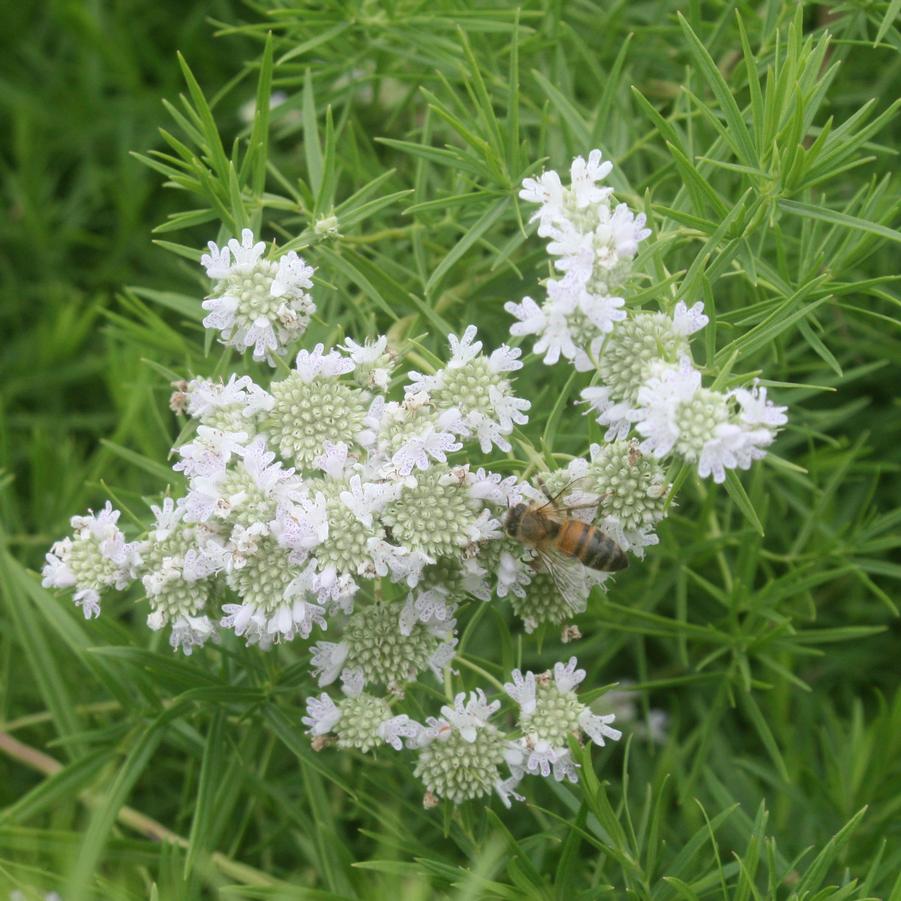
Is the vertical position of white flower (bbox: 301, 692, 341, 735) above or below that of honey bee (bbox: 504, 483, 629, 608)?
below

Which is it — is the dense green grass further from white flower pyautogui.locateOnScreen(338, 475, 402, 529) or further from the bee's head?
white flower pyautogui.locateOnScreen(338, 475, 402, 529)

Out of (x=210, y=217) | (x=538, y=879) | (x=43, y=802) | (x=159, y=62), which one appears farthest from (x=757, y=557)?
(x=159, y=62)

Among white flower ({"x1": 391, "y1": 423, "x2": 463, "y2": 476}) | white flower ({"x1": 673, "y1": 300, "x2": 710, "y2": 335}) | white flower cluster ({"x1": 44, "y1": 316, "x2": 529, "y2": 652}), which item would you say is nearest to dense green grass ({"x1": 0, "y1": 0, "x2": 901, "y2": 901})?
white flower ({"x1": 673, "y1": 300, "x2": 710, "y2": 335})

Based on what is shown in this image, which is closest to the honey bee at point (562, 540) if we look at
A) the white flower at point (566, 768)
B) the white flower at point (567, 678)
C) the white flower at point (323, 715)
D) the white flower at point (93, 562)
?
the white flower at point (567, 678)

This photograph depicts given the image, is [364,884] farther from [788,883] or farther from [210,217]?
[210,217]

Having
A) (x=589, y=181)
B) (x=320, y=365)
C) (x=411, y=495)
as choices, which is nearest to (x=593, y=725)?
(x=411, y=495)

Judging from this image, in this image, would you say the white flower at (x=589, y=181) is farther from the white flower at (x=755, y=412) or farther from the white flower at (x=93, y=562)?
the white flower at (x=93, y=562)

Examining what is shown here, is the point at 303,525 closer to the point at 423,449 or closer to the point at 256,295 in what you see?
the point at 423,449

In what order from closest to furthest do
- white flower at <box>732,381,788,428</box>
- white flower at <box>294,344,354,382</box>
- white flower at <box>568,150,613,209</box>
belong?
white flower at <box>732,381,788,428</box> → white flower at <box>568,150,613,209</box> → white flower at <box>294,344,354,382</box>
